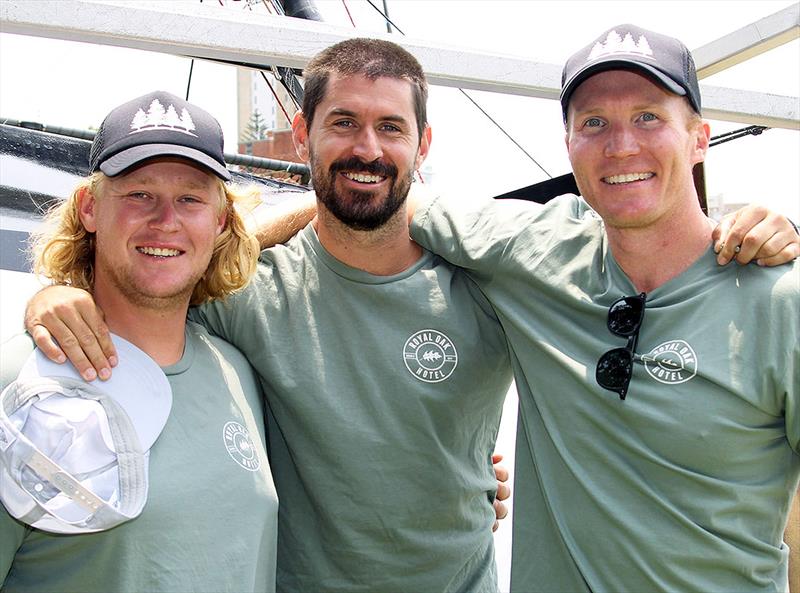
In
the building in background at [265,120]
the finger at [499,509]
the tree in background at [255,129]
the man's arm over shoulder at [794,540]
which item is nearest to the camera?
the man's arm over shoulder at [794,540]

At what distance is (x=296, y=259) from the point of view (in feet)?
9.37

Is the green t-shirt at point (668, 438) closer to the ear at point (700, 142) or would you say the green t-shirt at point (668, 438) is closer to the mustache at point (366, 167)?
the ear at point (700, 142)

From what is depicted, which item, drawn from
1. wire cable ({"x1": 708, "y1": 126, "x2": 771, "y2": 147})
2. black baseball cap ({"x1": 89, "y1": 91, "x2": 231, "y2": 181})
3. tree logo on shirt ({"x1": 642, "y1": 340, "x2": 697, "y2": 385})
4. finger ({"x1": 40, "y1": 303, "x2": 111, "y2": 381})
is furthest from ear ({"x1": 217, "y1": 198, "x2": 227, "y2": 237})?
wire cable ({"x1": 708, "y1": 126, "x2": 771, "y2": 147})

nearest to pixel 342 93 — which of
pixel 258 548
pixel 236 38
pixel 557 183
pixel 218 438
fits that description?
pixel 236 38

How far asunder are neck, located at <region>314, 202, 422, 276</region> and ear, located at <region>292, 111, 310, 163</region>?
0.27 meters

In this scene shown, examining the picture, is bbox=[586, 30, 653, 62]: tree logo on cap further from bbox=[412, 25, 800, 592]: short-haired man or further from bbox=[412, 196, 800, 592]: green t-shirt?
bbox=[412, 196, 800, 592]: green t-shirt

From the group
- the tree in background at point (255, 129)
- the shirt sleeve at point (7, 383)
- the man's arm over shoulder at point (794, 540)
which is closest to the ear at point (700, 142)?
the man's arm over shoulder at point (794, 540)

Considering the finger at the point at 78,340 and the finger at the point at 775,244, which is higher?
the finger at the point at 775,244

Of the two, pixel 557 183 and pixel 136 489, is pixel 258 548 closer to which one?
pixel 136 489

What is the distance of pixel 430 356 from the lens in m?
2.71

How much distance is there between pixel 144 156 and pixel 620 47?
121cm

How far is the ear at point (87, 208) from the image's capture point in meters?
2.45

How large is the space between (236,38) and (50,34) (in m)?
0.48

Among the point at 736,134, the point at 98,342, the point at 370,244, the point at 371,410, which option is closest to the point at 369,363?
the point at 371,410
